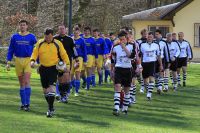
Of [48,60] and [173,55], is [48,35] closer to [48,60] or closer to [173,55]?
[48,60]

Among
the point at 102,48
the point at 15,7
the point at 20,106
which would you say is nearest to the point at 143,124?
the point at 20,106

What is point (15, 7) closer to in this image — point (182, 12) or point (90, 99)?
point (182, 12)

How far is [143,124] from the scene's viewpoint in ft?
43.9

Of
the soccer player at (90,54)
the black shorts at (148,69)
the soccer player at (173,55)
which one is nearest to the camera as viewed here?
the black shorts at (148,69)

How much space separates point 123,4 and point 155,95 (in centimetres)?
3548

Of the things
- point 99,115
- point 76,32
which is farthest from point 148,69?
point 99,115

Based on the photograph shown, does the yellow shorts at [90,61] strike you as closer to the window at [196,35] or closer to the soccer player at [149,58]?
the soccer player at [149,58]

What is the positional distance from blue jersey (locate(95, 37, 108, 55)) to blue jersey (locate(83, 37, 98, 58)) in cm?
114

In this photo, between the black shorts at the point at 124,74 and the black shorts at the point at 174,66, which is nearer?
the black shorts at the point at 124,74

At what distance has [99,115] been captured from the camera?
14.5m

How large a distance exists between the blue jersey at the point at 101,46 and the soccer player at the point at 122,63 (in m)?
8.44

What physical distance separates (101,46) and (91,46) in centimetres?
214

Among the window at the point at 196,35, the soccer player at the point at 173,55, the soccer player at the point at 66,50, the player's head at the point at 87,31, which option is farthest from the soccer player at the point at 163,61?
the window at the point at 196,35

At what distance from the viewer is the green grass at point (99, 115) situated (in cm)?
1233
